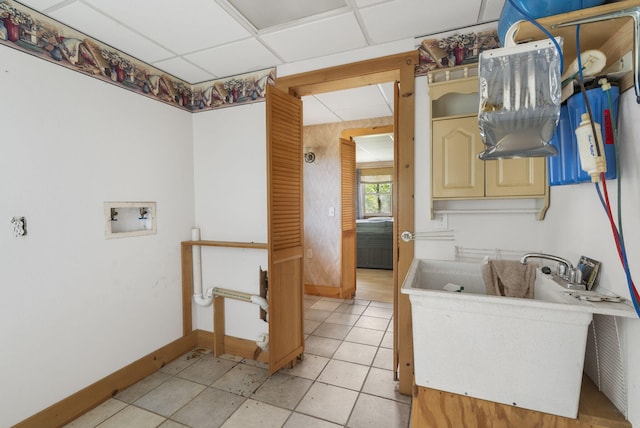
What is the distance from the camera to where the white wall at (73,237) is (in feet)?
5.40

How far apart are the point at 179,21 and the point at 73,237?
60.9 inches

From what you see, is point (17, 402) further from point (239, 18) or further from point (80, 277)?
point (239, 18)

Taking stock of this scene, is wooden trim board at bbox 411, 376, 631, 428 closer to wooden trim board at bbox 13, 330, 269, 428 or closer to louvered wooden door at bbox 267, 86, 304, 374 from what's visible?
louvered wooden door at bbox 267, 86, 304, 374

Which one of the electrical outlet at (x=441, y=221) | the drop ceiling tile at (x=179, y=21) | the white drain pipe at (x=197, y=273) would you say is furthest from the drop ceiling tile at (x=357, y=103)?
the white drain pipe at (x=197, y=273)

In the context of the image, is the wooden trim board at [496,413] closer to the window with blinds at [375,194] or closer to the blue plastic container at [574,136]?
the blue plastic container at [574,136]

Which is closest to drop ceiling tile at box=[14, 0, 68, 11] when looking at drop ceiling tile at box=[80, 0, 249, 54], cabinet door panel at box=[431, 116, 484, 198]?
drop ceiling tile at box=[80, 0, 249, 54]

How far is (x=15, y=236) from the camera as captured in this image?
1653 mm

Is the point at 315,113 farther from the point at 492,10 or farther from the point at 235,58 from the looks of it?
the point at 492,10

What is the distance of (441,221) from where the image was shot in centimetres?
203

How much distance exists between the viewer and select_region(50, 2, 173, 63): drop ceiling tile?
1721mm

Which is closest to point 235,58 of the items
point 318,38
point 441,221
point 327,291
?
point 318,38

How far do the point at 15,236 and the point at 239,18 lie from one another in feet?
5.96

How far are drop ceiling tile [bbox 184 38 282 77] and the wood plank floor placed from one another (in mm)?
3252

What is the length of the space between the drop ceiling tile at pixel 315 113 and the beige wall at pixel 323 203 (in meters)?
0.16
